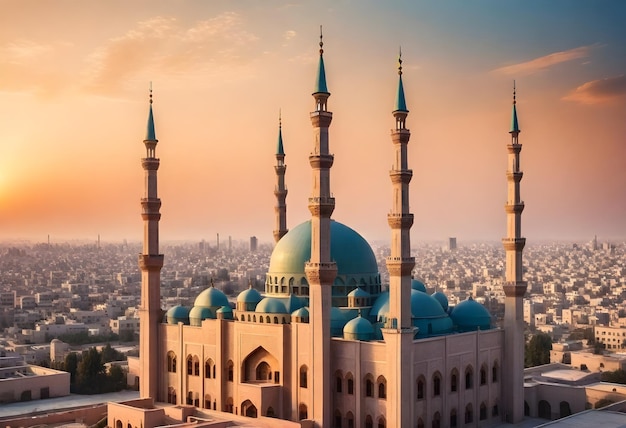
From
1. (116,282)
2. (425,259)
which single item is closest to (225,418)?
(116,282)

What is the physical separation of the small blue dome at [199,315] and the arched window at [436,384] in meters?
6.75

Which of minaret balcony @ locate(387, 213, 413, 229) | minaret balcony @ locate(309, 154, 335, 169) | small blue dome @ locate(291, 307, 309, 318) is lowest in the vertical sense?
small blue dome @ locate(291, 307, 309, 318)

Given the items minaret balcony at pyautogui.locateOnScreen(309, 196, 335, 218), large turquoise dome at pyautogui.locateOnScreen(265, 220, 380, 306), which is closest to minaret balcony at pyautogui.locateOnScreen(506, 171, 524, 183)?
large turquoise dome at pyautogui.locateOnScreen(265, 220, 380, 306)

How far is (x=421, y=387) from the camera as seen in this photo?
18.5m

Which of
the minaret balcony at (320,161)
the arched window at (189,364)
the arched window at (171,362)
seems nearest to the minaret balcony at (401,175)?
the minaret balcony at (320,161)

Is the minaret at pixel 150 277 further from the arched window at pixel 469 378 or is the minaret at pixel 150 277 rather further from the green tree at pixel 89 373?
the arched window at pixel 469 378

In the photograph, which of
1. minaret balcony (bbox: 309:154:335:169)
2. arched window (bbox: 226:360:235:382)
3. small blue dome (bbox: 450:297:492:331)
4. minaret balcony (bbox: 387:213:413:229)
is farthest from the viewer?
arched window (bbox: 226:360:235:382)

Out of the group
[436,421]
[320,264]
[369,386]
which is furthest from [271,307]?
[436,421]

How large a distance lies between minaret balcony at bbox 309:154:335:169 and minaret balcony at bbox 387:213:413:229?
6.39ft

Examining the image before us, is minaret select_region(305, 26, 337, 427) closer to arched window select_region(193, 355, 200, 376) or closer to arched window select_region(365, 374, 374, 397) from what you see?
arched window select_region(365, 374, 374, 397)

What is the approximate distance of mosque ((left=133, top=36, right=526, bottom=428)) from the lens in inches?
723

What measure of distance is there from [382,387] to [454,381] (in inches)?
86.3

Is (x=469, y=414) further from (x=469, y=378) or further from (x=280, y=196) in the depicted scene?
(x=280, y=196)

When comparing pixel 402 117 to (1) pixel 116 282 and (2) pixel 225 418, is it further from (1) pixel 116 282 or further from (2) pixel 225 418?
(1) pixel 116 282
